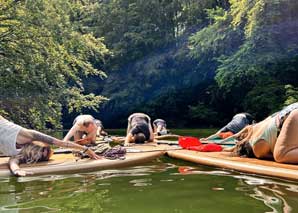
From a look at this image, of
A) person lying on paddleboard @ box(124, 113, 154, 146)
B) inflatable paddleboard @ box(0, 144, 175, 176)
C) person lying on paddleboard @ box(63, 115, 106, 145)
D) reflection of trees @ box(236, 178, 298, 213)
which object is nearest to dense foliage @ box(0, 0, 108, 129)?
person lying on paddleboard @ box(124, 113, 154, 146)

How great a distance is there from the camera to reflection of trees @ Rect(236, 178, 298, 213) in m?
2.70

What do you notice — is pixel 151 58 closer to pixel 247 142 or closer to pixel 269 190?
pixel 247 142

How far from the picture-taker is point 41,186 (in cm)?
360

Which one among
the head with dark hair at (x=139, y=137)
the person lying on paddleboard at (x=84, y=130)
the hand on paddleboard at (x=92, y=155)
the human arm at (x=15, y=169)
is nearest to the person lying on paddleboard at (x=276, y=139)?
the hand on paddleboard at (x=92, y=155)

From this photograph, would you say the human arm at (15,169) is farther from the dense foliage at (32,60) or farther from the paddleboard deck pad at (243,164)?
the dense foliage at (32,60)

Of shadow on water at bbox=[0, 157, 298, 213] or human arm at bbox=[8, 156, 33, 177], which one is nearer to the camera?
shadow on water at bbox=[0, 157, 298, 213]

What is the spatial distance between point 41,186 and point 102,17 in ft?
71.9

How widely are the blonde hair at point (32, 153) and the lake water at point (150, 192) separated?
24.7 inches

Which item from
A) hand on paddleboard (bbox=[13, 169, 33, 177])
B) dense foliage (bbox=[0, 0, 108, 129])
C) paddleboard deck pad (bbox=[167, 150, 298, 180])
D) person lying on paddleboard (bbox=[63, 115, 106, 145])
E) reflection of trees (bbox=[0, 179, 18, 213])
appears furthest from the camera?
dense foliage (bbox=[0, 0, 108, 129])

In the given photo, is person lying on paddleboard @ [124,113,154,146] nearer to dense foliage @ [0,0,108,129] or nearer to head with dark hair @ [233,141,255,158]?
head with dark hair @ [233,141,255,158]

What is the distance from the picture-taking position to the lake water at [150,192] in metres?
2.78

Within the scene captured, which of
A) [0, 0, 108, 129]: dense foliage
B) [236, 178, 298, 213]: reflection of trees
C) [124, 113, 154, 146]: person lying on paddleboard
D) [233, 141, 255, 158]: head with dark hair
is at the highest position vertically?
[0, 0, 108, 129]: dense foliage

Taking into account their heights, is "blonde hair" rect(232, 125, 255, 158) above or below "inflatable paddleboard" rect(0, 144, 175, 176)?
above

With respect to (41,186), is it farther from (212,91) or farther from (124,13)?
(124,13)
